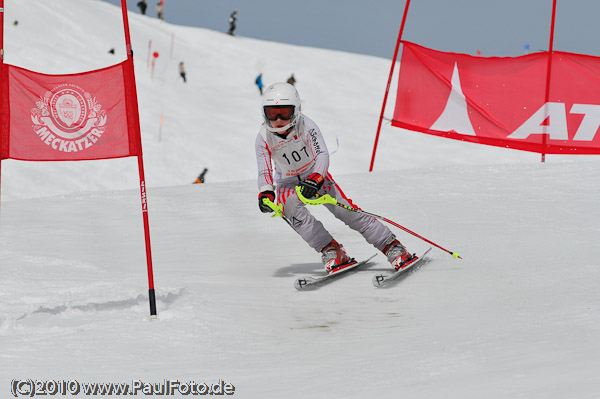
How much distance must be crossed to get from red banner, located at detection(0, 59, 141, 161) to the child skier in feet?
3.74

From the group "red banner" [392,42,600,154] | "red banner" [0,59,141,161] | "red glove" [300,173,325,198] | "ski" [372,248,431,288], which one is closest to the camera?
"red banner" [0,59,141,161]

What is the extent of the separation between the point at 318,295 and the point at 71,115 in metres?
2.14

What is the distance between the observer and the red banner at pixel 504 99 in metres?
10.9

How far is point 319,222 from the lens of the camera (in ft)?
19.5

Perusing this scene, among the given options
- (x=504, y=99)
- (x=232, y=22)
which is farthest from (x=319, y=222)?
(x=232, y=22)

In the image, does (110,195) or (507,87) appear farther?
(507,87)

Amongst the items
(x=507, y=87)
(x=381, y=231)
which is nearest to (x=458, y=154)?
(x=507, y=87)

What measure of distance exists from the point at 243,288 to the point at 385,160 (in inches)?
813

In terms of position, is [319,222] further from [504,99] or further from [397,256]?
[504,99]

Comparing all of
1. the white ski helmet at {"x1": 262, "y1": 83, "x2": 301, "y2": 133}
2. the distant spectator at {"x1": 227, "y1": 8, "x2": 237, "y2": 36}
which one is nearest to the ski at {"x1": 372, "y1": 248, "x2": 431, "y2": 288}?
the white ski helmet at {"x1": 262, "y1": 83, "x2": 301, "y2": 133}

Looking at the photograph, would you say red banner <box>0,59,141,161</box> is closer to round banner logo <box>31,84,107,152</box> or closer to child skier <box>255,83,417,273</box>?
round banner logo <box>31,84,107,152</box>

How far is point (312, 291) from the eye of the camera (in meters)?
5.48

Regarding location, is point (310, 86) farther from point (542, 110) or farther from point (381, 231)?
point (381, 231)

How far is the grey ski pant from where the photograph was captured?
5832mm
